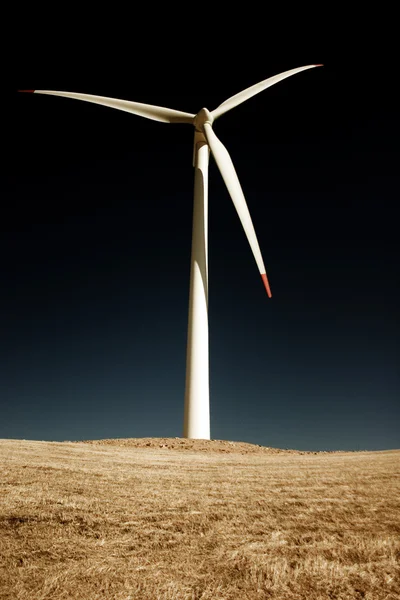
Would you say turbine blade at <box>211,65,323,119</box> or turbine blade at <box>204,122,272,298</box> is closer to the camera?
turbine blade at <box>204,122,272,298</box>

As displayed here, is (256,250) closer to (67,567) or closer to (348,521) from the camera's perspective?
(348,521)

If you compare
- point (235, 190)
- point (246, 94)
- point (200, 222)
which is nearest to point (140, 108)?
point (246, 94)

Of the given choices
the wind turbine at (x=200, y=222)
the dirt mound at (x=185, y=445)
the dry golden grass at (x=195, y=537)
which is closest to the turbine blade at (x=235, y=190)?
the wind turbine at (x=200, y=222)

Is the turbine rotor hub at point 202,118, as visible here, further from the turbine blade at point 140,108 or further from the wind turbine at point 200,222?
the turbine blade at point 140,108

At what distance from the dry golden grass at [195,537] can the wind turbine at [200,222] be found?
689 inches

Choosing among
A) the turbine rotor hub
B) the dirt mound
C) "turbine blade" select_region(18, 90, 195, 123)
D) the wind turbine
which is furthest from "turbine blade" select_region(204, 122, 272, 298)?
the dirt mound

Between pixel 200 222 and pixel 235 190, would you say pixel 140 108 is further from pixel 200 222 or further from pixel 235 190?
pixel 235 190

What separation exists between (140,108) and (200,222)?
10319mm

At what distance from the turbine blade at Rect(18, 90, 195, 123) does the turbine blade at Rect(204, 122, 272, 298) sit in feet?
11.7

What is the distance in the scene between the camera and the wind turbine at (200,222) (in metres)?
31.7

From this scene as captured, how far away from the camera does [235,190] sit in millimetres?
33125

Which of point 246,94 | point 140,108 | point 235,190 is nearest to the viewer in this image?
point 235,190

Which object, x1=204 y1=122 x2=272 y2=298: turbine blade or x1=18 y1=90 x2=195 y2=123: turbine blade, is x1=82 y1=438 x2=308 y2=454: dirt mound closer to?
x1=204 y1=122 x2=272 y2=298: turbine blade

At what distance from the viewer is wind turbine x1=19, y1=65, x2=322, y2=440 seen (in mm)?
31719
